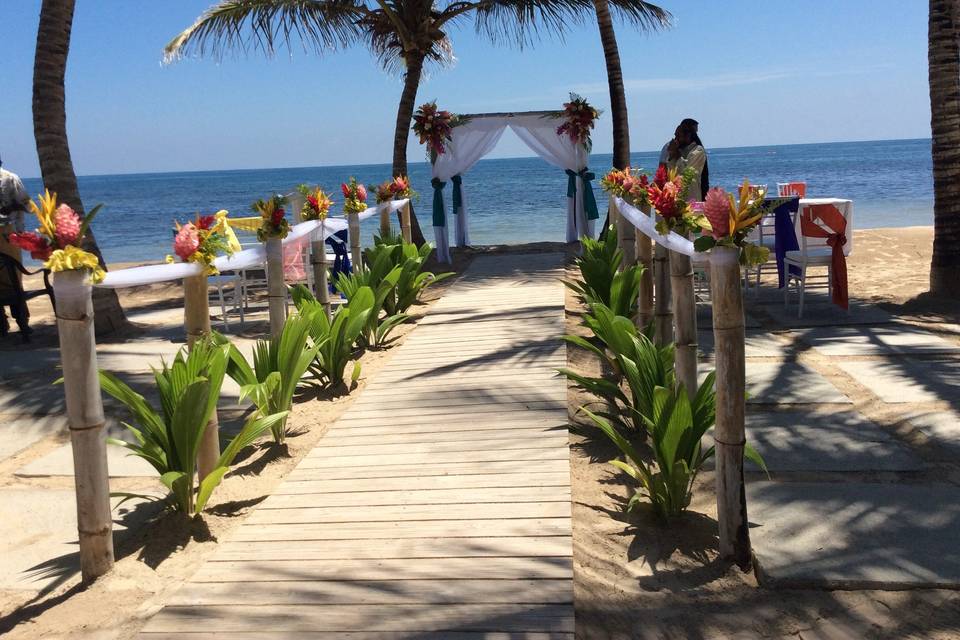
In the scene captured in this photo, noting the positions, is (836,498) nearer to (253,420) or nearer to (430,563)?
(430,563)

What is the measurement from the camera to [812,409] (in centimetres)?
508

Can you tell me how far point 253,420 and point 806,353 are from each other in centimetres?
410

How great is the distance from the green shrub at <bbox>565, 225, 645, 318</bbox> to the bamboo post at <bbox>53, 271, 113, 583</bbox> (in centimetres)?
321

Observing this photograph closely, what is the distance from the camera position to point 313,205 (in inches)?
277

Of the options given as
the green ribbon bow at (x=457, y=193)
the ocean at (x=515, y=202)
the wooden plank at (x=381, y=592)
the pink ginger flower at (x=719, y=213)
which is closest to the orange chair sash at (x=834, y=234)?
the pink ginger flower at (x=719, y=213)

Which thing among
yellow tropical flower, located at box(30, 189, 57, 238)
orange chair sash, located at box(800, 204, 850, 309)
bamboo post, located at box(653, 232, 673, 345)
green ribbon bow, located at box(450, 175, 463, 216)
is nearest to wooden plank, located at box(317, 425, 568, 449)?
bamboo post, located at box(653, 232, 673, 345)

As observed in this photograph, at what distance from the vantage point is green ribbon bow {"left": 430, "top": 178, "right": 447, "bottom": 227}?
43.7 ft

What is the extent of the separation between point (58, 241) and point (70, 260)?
141mm

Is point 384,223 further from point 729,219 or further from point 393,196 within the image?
point 729,219

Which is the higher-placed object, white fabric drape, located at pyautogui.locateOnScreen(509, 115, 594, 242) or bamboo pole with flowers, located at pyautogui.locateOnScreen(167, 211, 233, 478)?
white fabric drape, located at pyautogui.locateOnScreen(509, 115, 594, 242)

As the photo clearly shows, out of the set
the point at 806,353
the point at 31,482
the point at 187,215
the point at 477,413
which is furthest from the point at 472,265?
the point at 187,215

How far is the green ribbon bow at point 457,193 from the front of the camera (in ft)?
46.0

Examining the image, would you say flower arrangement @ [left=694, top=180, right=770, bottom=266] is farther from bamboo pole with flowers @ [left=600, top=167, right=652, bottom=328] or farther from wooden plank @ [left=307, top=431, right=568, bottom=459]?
bamboo pole with flowers @ [left=600, top=167, right=652, bottom=328]

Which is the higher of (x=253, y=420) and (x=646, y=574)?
(x=253, y=420)
